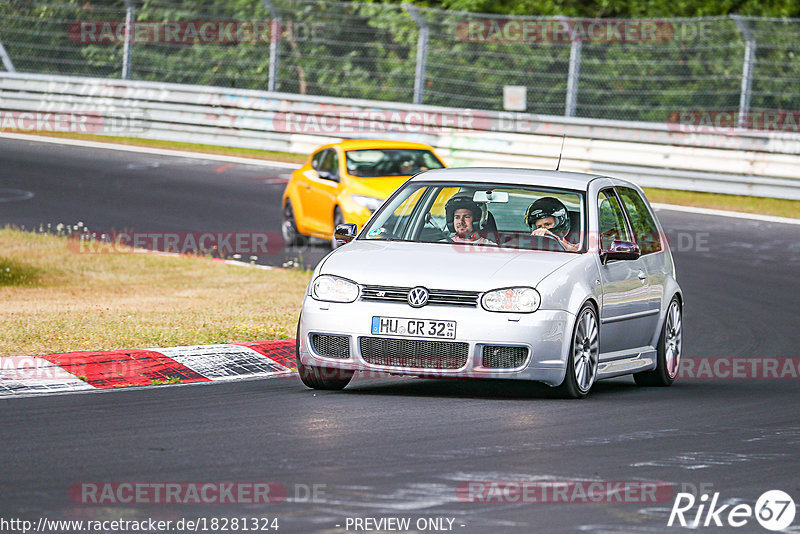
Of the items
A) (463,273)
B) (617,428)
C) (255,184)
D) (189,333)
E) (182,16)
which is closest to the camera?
(617,428)

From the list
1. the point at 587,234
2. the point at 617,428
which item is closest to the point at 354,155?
the point at 587,234

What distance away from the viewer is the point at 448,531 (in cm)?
584

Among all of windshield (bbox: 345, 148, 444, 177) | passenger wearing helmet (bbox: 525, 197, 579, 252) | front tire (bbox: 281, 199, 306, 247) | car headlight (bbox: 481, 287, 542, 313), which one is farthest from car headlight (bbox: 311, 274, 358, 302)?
front tire (bbox: 281, 199, 306, 247)

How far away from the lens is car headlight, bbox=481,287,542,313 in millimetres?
8977

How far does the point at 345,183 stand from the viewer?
61.0 ft

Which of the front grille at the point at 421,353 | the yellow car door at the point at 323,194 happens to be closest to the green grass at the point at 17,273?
the yellow car door at the point at 323,194

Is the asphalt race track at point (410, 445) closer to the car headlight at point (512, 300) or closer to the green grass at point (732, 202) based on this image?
the car headlight at point (512, 300)

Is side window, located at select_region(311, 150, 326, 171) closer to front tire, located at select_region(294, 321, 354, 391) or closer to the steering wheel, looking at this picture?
the steering wheel

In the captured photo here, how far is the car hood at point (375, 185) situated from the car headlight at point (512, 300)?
30.0 feet

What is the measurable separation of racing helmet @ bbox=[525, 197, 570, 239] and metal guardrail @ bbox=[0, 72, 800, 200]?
11.4 meters

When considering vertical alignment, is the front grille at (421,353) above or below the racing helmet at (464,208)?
below

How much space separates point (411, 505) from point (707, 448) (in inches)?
86.6

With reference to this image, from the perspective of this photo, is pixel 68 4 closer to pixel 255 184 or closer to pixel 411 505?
pixel 255 184

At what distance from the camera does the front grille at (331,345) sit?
30.1 ft
